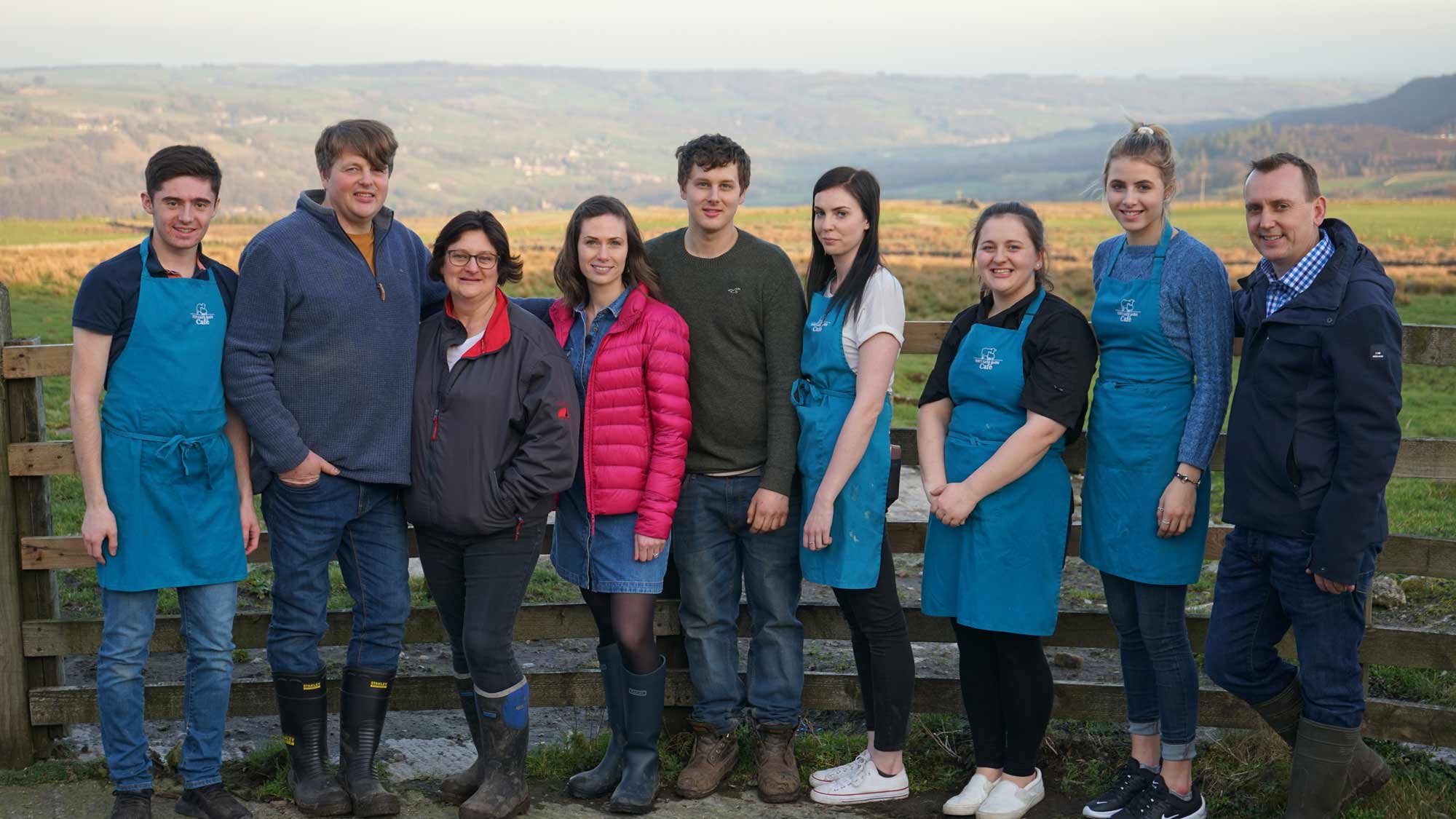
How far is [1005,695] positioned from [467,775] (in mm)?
2039

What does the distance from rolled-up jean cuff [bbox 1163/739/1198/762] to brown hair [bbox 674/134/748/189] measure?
252 centimetres

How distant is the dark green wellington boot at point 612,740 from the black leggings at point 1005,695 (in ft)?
4.22

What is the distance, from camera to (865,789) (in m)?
4.33

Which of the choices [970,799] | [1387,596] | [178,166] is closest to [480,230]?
[178,166]

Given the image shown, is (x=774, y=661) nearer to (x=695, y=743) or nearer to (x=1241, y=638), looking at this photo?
(x=695, y=743)

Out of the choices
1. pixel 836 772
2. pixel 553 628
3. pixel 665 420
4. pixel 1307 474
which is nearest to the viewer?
pixel 1307 474

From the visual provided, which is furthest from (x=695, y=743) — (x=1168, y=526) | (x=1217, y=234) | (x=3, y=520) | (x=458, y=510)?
(x=1217, y=234)

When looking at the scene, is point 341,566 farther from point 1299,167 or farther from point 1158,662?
point 1299,167

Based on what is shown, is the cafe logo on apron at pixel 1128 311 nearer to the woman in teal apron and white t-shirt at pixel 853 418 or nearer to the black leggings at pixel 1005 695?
the woman in teal apron and white t-shirt at pixel 853 418

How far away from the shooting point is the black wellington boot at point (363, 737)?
165 inches

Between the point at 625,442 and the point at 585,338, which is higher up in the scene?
the point at 585,338

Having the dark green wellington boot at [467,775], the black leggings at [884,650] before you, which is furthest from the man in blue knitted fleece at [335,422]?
the black leggings at [884,650]

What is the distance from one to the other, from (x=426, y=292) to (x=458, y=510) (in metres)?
0.88

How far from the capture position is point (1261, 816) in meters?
4.21
